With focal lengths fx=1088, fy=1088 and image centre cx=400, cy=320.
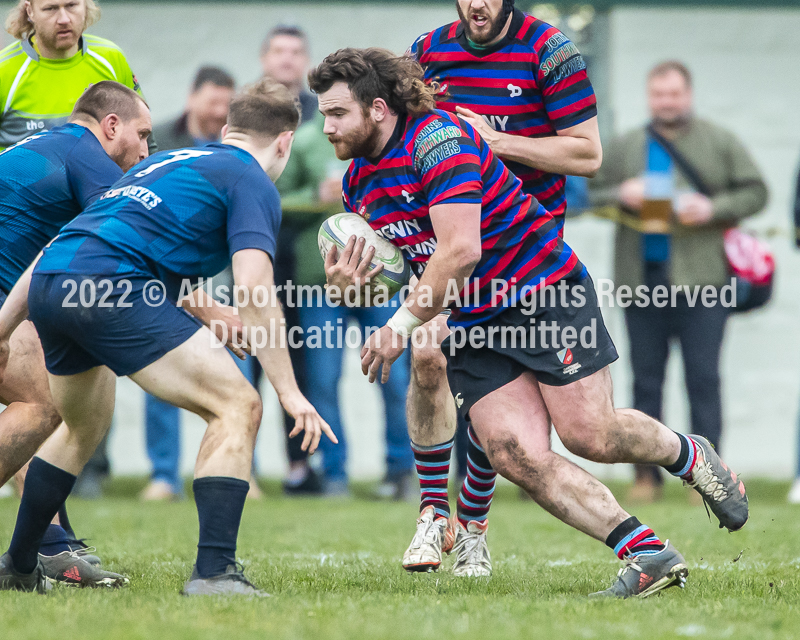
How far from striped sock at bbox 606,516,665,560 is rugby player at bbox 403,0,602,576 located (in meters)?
0.87

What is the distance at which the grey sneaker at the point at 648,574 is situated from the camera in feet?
12.8

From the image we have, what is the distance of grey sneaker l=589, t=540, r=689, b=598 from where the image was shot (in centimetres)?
390

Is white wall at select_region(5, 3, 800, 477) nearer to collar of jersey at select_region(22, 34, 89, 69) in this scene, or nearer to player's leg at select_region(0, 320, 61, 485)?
collar of jersey at select_region(22, 34, 89, 69)

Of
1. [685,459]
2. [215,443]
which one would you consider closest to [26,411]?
[215,443]

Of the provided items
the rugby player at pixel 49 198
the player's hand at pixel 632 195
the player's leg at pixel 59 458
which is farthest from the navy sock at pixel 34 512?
the player's hand at pixel 632 195

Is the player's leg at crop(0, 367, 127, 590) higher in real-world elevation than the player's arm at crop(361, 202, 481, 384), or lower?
lower

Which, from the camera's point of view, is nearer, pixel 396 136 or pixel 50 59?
pixel 396 136

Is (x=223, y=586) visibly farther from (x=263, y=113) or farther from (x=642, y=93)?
(x=642, y=93)

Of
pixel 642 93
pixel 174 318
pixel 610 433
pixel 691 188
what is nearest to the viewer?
pixel 174 318

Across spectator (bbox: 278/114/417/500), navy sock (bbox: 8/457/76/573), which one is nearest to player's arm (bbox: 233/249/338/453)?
navy sock (bbox: 8/457/76/573)

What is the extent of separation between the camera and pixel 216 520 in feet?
12.2

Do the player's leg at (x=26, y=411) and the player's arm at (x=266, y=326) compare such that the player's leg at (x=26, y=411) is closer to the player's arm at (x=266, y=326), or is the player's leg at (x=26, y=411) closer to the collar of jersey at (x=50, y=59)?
the player's arm at (x=266, y=326)

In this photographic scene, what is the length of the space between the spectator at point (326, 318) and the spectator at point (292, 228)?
0.10 metres

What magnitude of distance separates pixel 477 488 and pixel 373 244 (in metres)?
1.27
